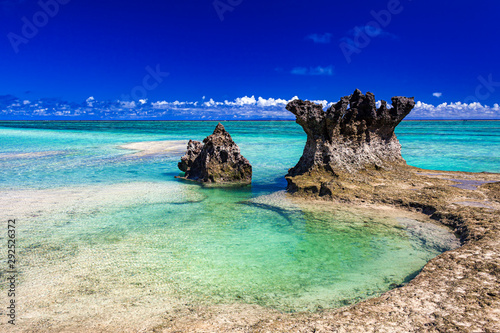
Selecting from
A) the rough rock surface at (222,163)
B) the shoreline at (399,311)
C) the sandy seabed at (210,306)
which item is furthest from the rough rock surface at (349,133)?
the shoreline at (399,311)

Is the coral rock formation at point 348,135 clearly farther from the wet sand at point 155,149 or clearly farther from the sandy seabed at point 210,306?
the wet sand at point 155,149

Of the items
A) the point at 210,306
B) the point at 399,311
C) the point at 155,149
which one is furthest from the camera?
the point at 155,149

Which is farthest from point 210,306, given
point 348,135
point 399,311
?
point 348,135

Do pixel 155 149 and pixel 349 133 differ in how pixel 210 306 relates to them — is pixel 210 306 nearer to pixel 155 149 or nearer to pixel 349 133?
pixel 349 133

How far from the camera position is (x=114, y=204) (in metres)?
7.05

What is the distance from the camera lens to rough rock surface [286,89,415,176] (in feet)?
27.1

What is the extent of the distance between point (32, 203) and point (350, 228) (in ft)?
22.2

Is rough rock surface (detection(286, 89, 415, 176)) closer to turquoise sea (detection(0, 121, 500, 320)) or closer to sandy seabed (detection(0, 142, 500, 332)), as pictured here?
turquoise sea (detection(0, 121, 500, 320))

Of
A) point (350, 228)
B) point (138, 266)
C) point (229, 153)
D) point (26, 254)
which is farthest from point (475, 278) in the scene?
point (229, 153)

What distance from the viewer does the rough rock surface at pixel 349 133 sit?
8.26m

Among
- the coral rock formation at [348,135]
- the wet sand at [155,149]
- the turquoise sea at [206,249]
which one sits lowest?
the turquoise sea at [206,249]

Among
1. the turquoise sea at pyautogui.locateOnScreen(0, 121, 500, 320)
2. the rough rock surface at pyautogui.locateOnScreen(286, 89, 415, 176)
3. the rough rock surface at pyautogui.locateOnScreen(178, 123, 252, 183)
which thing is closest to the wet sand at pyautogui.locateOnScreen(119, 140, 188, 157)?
the rough rock surface at pyautogui.locateOnScreen(178, 123, 252, 183)

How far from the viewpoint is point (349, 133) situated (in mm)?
8656

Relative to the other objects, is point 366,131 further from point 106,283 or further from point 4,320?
point 4,320
